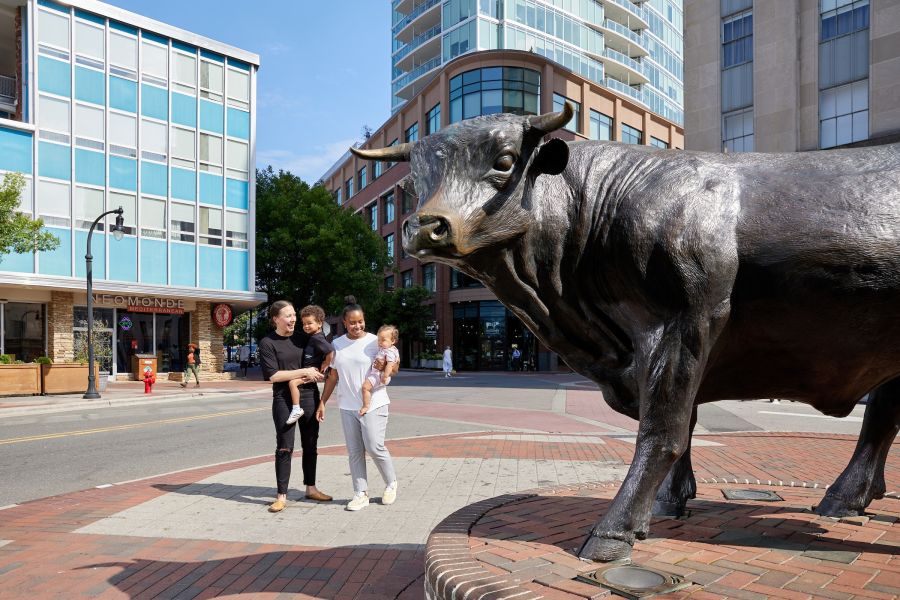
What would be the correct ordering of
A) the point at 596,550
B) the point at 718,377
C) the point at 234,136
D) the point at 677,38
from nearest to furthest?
the point at 596,550
the point at 718,377
the point at 234,136
the point at 677,38

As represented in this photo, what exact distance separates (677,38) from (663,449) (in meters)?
67.0

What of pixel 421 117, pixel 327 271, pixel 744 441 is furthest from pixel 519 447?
pixel 421 117

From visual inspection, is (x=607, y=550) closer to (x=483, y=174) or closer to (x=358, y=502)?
(x=483, y=174)

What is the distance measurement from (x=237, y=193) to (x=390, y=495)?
89.2 feet

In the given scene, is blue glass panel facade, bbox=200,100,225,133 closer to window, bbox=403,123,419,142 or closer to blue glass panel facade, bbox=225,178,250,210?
blue glass panel facade, bbox=225,178,250,210

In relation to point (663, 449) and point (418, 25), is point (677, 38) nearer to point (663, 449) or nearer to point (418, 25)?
point (418, 25)

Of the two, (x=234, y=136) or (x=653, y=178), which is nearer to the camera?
(x=653, y=178)

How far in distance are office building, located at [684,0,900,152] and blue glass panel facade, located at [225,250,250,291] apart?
2028cm

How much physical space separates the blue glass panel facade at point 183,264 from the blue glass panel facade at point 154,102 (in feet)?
18.4

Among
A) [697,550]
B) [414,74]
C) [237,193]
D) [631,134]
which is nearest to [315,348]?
[697,550]

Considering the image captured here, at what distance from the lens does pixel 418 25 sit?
5156 cm

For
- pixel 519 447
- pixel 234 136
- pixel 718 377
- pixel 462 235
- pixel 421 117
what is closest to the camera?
pixel 462 235

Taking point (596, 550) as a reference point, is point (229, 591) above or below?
below

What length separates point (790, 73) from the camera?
22.3 metres
